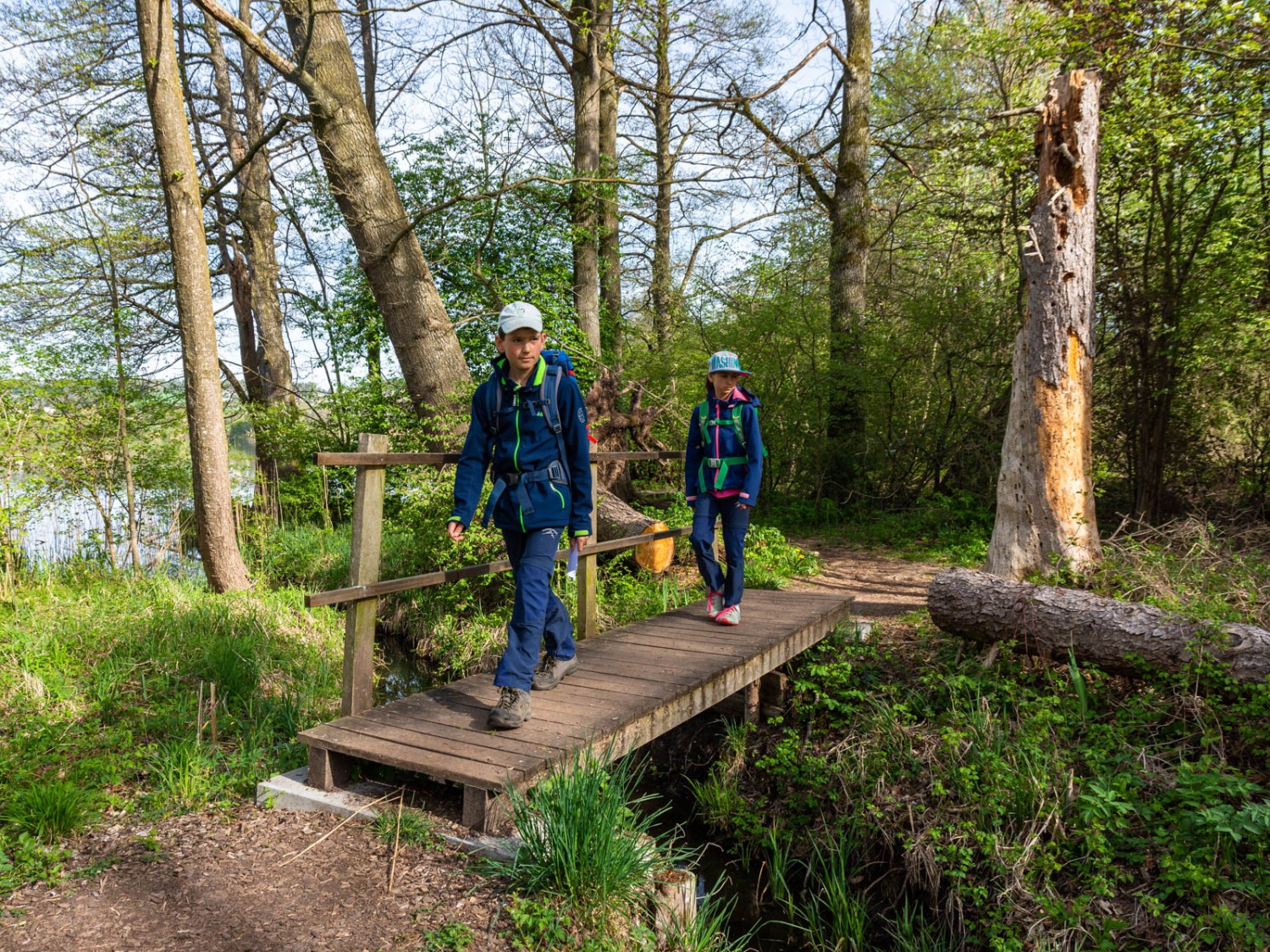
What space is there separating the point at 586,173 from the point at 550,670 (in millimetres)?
9174

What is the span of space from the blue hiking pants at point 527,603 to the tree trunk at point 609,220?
28.5 ft

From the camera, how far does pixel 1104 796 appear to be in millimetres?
3877

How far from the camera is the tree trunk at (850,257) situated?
38.7 ft

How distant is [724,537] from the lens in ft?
17.2

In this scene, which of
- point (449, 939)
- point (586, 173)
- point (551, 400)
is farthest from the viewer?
point (586, 173)

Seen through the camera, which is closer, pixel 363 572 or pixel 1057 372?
pixel 363 572

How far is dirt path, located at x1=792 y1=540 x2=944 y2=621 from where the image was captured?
7281mm

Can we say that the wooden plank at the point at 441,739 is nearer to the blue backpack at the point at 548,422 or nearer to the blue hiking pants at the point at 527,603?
the blue hiking pants at the point at 527,603

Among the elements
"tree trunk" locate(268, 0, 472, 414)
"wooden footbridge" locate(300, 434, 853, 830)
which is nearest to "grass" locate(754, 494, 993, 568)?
"wooden footbridge" locate(300, 434, 853, 830)

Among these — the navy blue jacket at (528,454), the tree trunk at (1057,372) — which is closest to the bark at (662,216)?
A: the tree trunk at (1057,372)

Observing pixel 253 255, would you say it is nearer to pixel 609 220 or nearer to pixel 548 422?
pixel 609 220

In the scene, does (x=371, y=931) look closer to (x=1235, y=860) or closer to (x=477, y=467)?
(x=477, y=467)

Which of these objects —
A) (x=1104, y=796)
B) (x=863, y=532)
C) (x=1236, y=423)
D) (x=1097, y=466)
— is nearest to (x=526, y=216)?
(x=863, y=532)

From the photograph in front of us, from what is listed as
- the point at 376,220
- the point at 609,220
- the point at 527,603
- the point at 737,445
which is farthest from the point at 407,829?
the point at 609,220
